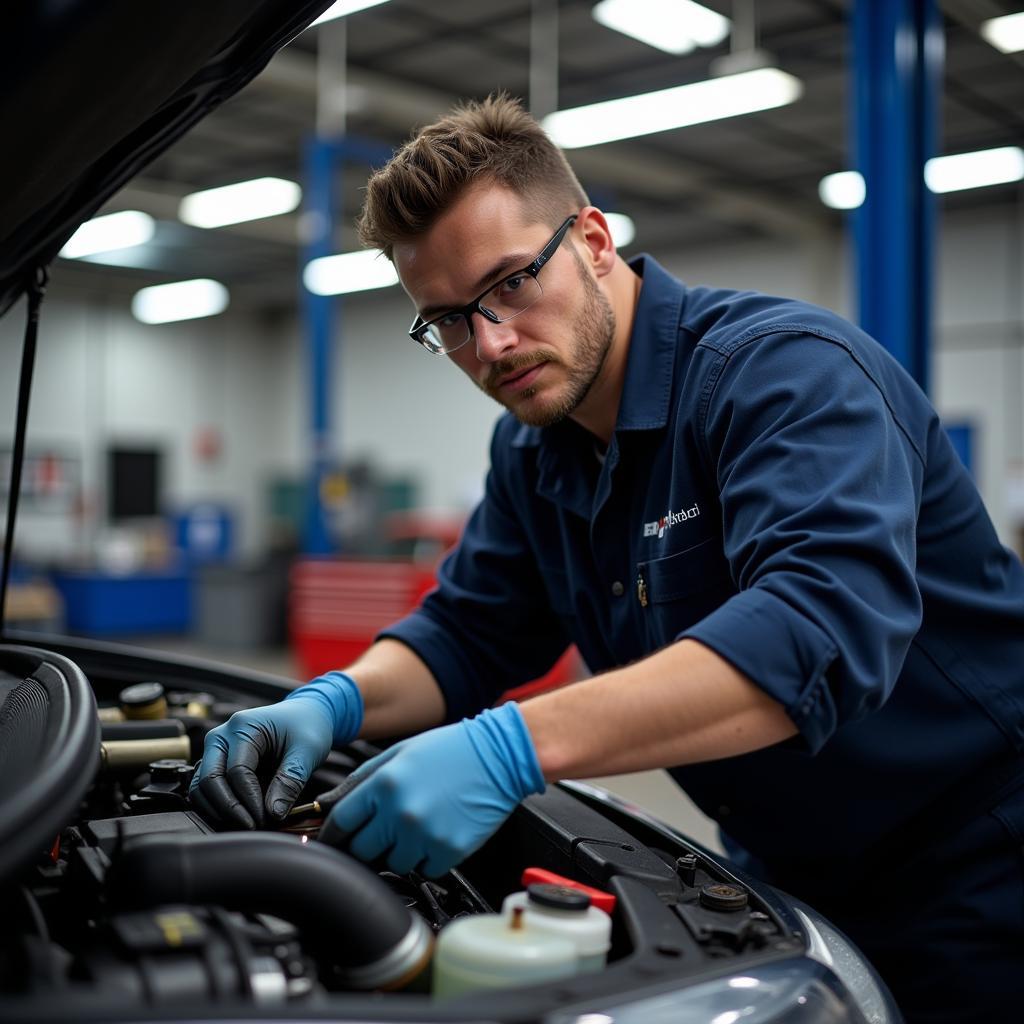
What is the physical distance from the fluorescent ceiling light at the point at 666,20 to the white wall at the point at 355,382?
5.35 meters

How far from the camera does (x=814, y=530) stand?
1.01 metres

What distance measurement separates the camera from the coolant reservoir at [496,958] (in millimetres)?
799

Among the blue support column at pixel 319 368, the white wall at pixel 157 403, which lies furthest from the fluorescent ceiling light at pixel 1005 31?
the white wall at pixel 157 403

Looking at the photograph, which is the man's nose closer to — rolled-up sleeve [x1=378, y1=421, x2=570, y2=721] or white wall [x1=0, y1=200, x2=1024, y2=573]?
rolled-up sleeve [x1=378, y1=421, x2=570, y2=721]

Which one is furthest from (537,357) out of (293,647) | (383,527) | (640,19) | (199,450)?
(199,450)

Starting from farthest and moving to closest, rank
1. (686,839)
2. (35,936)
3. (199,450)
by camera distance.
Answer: (199,450)
(686,839)
(35,936)

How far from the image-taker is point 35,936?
33.4 inches

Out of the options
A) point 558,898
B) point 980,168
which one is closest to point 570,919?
point 558,898

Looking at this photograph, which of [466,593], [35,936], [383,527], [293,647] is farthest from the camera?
[383,527]

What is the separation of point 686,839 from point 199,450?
14.0m

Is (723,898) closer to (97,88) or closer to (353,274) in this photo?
(97,88)

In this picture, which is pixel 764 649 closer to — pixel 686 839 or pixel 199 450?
pixel 686 839

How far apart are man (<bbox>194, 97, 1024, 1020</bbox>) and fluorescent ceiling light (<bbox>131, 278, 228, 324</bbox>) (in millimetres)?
11845

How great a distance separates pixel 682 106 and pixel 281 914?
5919mm
